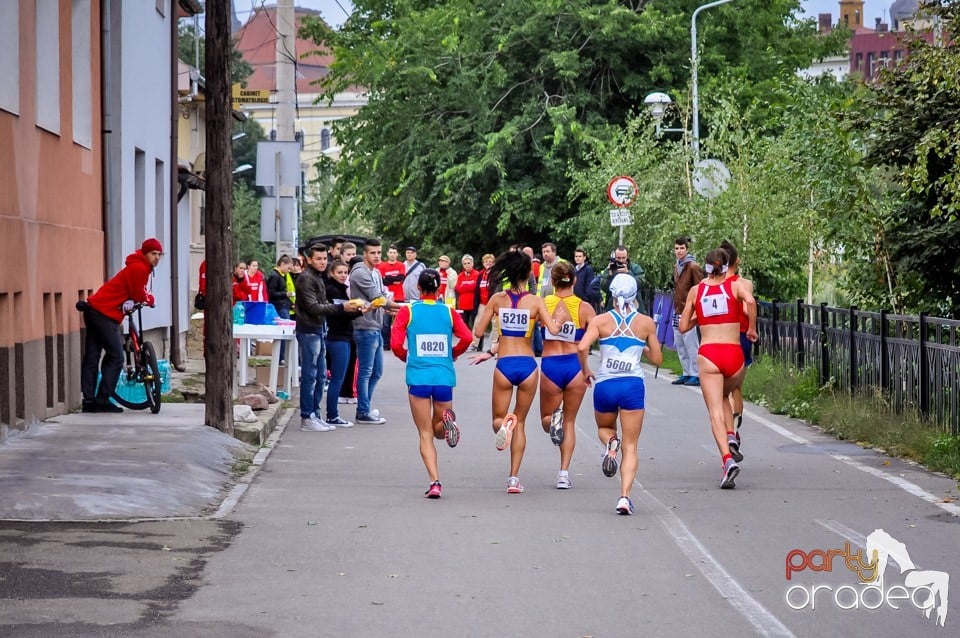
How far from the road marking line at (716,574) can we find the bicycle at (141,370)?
6.67m

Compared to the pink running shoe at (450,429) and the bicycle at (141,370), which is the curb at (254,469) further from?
the pink running shoe at (450,429)

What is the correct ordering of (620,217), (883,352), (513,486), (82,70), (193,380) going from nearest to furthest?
(513,486) → (883,352) → (82,70) → (193,380) → (620,217)

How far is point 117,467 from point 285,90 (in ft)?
46.4

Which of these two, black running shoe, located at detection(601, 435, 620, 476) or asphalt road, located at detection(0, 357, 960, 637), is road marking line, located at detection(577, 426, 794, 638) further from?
black running shoe, located at detection(601, 435, 620, 476)

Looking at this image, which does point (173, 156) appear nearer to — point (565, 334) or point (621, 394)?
point (565, 334)

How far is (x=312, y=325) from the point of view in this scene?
17.1m

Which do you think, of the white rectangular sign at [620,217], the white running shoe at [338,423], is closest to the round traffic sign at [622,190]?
the white rectangular sign at [620,217]

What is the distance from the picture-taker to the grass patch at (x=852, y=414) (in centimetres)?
1395

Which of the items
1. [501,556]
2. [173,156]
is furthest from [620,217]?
[501,556]

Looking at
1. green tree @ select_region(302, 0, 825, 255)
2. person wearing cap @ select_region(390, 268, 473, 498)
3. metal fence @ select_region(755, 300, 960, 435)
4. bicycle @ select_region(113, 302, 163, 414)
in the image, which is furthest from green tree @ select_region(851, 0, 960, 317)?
green tree @ select_region(302, 0, 825, 255)

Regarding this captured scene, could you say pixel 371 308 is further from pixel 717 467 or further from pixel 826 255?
pixel 826 255

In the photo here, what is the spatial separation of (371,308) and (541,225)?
23.1m

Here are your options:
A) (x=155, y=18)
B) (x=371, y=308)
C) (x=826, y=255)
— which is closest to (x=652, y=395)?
(x=826, y=255)

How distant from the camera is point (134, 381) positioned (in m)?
16.8
